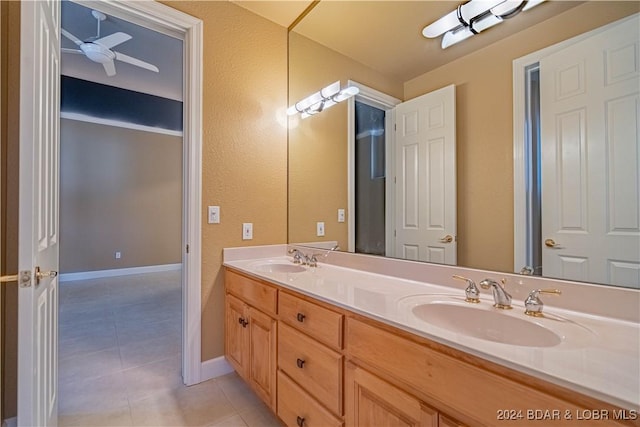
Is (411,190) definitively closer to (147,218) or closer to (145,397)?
(145,397)

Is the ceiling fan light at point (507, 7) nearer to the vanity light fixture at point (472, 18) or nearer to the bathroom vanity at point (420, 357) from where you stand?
the vanity light fixture at point (472, 18)

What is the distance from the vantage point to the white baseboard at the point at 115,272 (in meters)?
4.76

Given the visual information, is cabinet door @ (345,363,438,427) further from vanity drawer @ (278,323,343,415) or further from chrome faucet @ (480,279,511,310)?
chrome faucet @ (480,279,511,310)

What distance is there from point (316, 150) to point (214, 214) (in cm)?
89

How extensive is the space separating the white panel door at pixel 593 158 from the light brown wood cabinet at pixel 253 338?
121cm

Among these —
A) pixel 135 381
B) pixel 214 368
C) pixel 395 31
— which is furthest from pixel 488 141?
pixel 135 381

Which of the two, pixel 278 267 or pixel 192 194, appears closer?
pixel 192 194

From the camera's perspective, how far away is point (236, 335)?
5.94 feet

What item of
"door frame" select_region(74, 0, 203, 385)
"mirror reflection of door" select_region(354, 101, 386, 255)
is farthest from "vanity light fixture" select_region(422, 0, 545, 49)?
"door frame" select_region(74, 0, 203, 385)

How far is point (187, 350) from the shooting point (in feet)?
6.15

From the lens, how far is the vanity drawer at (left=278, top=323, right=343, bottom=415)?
3.51 feet

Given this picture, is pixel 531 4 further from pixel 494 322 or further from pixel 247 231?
pixel 247 231

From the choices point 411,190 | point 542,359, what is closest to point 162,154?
point 411,190

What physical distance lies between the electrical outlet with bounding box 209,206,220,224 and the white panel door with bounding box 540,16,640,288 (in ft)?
5.75
